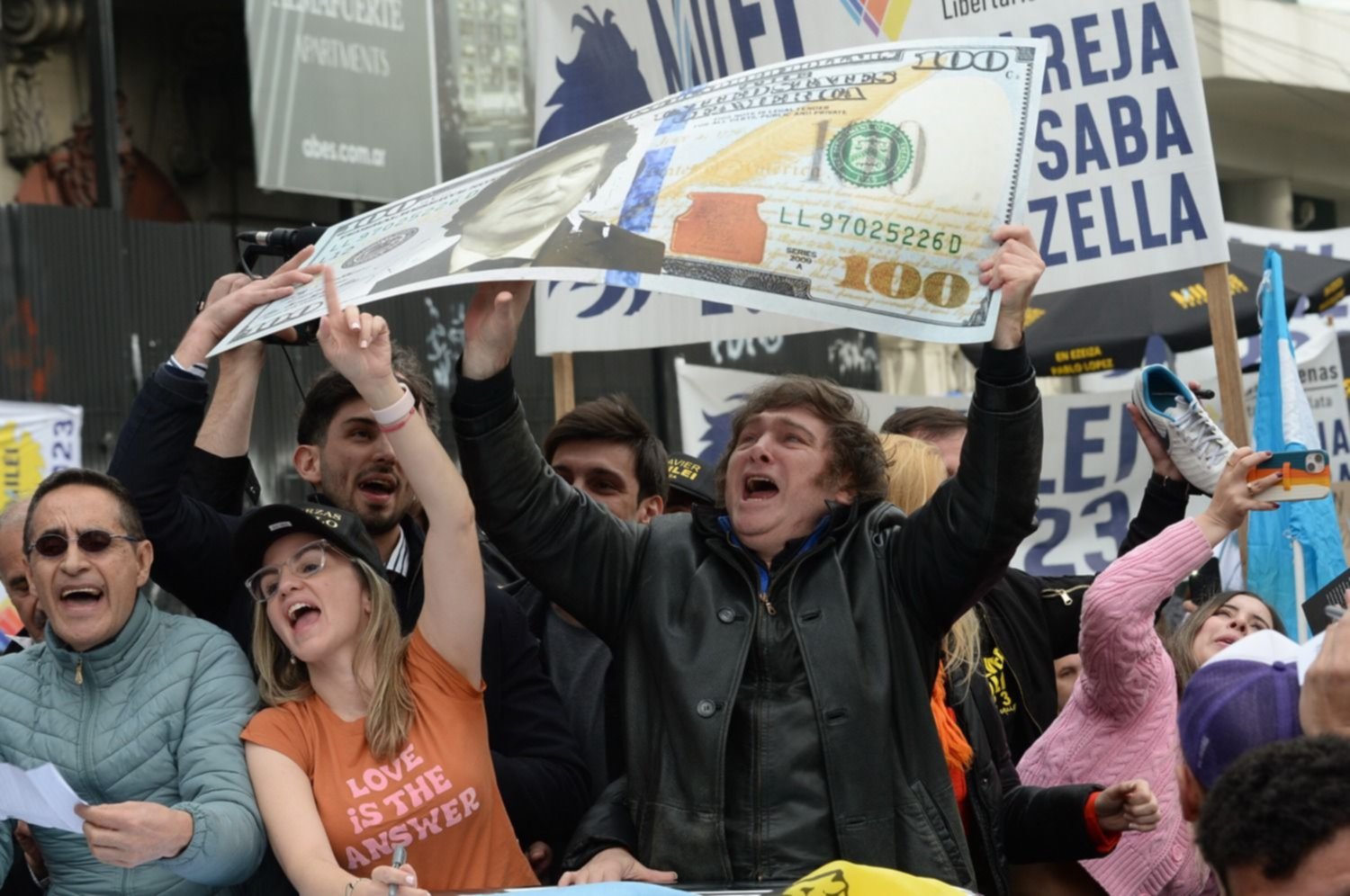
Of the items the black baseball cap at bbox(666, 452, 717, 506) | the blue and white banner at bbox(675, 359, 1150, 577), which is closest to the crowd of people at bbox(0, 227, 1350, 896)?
the black baseball cap at bbox(666, 452, 717, 506)

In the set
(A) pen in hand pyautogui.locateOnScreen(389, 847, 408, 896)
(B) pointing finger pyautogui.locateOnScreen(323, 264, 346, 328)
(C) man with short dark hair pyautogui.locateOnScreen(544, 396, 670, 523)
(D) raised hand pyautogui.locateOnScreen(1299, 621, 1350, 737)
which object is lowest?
(A) pen in hand pyautogui.locateOnScreen(389, 847, 408, 896)

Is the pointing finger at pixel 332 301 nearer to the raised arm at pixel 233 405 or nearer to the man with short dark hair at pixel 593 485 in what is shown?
the raised arm at pixel 233 405

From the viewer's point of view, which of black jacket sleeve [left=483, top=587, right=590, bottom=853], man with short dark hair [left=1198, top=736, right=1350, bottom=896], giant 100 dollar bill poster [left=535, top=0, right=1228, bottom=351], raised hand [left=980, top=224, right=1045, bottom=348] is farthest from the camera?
giant 100 dollar bill poster [left=535, top=0, right=1228, bottom=351]

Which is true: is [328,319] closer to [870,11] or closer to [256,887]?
[256,887]

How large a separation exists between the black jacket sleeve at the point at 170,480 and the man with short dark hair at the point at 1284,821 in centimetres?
235

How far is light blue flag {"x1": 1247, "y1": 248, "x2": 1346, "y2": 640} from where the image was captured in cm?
612

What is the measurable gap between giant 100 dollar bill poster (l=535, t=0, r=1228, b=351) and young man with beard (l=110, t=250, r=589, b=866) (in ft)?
6.89

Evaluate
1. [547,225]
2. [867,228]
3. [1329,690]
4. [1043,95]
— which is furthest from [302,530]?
[1043,95]

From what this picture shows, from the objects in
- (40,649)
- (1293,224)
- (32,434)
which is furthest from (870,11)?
(1293,224)

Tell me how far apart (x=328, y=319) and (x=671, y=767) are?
3.36 feet

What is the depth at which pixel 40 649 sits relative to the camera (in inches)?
150

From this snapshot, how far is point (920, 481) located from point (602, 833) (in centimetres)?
126

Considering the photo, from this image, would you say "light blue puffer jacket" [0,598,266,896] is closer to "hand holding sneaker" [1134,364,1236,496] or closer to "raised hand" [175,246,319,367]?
"raised hand" [175,246,319,367]

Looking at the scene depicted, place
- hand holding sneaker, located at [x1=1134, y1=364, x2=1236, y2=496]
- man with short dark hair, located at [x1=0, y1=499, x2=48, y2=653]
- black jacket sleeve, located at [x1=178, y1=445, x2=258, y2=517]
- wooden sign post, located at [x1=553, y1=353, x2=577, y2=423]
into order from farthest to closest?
wooden sign post, located at [x1=553, y1=353, x2=577, y2=423] < hand holding sneaker, located at [x1=1134, y1=364, x2=1236, y2=496] < man with short dark hair, located at [x1=0, y1=499, x2=48, y2=653] < black jacket sleeve, located at [x1=178, y1=445, x2=258, y2=517]
